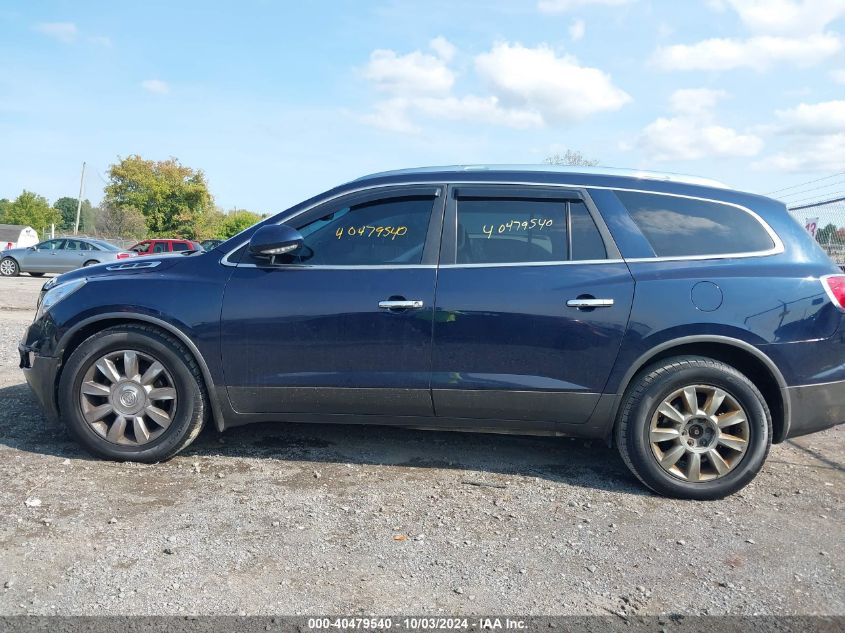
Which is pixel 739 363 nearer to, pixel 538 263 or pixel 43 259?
pixel 538 263

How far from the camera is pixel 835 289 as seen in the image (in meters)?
3.81

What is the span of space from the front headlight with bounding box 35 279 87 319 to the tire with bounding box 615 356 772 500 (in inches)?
132

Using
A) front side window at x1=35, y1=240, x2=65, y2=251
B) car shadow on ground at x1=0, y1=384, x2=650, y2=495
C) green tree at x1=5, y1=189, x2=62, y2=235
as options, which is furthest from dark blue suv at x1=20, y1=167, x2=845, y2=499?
green tree at x1=5, y1=189, x2=62, y2=235

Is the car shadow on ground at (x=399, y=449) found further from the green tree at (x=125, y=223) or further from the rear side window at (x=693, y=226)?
the green tree at (x=125, y=223)

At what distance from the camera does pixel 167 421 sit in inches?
160

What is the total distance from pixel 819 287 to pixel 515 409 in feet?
5.91

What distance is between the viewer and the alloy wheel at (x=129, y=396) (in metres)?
4.07

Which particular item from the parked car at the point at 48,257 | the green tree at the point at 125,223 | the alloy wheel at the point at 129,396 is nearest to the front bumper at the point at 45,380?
the alloy wheel at the point at 129,396

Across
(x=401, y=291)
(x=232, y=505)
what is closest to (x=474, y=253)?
(x=401, y=291)

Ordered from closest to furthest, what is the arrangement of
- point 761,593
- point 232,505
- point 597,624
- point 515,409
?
point 597,624 < point 761,593 < point 232,505 < point 515,409

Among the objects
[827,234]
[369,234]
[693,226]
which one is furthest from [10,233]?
[693,226]

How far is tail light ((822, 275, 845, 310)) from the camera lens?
3.80 metres

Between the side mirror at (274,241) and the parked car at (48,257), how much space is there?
69.4 ft

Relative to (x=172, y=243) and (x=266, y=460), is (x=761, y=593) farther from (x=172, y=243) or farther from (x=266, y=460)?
(x=172, y=243)
